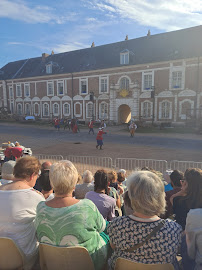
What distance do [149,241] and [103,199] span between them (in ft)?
3.98

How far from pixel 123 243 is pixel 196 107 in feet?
79.1

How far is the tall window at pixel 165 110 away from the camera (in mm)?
25250

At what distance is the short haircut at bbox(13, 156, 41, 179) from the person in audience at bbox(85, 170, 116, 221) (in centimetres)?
91

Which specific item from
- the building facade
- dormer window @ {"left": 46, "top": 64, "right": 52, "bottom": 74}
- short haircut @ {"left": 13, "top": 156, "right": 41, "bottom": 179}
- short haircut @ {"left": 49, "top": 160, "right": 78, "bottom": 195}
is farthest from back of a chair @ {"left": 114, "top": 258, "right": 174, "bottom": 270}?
dormer window @ {"left": 46, "top": 64, "right": 52, "bottom": 74}

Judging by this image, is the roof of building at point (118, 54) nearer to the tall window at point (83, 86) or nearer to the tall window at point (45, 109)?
the tall window at point (83, 86)

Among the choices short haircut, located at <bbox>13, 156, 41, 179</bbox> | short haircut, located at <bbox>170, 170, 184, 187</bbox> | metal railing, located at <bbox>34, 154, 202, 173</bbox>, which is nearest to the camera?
short haircut, located at <bbox>13, 156, 41, 179</bbox>

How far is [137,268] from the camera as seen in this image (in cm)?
193

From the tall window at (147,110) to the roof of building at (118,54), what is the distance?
206 inches

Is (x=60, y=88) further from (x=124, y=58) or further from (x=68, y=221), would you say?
(x=68, y=221)

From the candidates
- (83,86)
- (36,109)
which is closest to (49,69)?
(36,109)

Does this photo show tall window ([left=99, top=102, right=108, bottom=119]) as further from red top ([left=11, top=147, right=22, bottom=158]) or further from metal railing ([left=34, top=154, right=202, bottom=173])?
red top ([left=11, top=147, right=22, bottom=158])

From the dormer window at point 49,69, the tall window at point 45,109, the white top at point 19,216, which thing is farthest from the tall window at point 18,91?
the white top at point 19,216

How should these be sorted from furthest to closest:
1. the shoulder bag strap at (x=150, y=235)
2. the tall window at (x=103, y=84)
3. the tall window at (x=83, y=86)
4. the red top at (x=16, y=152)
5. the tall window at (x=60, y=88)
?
the tall window at (x=60, y=88)
the tall window at (x=83, y=86)
the tall window at (x=103, y=84)
the red top at (x=16, y=152)
the shoulder bag strap at (x=150, y=235)

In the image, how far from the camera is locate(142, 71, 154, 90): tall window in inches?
1030
